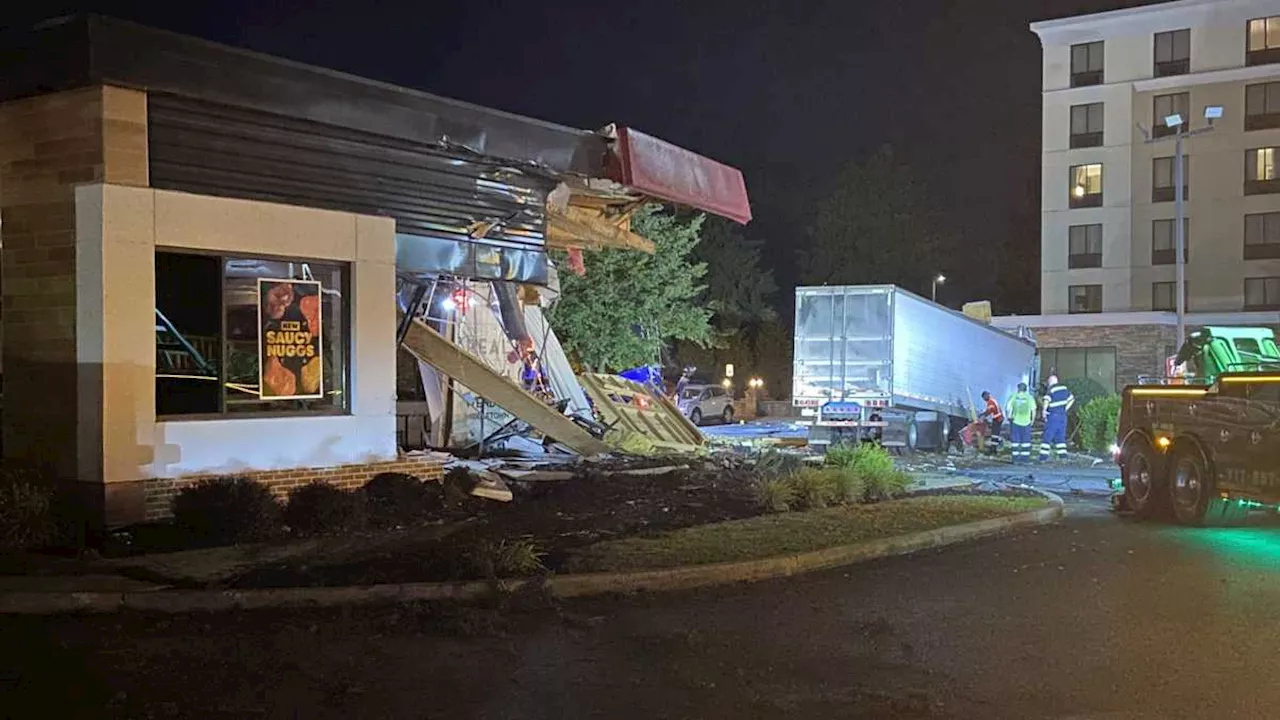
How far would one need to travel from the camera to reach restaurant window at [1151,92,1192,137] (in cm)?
4922

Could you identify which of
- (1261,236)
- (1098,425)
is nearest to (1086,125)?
(1261,236)

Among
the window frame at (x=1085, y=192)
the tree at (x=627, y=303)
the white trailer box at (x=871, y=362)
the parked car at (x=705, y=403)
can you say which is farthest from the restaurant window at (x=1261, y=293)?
the white trailer box at (x=871, y=362)

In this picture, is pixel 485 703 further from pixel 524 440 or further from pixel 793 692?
pixel 524 440

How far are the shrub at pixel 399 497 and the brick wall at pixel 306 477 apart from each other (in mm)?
180

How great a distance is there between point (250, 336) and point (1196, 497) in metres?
11.2

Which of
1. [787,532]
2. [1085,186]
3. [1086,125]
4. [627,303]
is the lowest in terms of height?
[787,532]

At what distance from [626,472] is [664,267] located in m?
21.4

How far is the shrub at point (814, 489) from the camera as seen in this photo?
14414 millimetres

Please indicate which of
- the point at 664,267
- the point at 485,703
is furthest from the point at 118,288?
the point at 664,267

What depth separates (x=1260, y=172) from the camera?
1913 inches

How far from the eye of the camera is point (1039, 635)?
852 centimetres

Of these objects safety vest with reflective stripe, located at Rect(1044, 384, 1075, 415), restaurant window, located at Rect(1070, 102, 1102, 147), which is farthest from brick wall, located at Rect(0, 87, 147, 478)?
restaurant window, located at Rect(1070, 102, 1102, 147)

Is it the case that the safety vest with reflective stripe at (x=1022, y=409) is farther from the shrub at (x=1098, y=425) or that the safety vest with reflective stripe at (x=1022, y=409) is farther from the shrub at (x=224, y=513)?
the shrub at (x=224, y=513)

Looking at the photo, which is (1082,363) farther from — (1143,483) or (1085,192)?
(1143,483)
